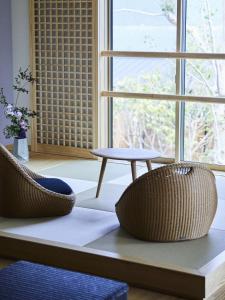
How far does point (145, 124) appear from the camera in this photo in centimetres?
704

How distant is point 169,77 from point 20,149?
166 centimetres

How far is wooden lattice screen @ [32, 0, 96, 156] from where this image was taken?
279 inches

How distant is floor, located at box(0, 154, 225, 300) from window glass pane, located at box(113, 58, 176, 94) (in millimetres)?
1075

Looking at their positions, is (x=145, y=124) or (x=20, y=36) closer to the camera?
(x=145, y=124)

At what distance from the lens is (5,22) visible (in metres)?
7.36

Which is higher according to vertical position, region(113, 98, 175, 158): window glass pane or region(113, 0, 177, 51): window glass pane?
region(113, 0, 177, 51): window glass pane

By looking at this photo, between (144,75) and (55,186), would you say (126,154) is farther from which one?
(144,75)

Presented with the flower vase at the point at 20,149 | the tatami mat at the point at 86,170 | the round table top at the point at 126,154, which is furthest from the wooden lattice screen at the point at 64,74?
the round table top at the point at 126,154

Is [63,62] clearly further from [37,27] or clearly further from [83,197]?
[83,197]

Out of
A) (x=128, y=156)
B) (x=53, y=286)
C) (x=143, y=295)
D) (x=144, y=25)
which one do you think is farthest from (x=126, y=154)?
(x=53, y=286)

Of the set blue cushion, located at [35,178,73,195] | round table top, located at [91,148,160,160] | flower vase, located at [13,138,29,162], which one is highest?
round table top, located at [91,148,160,160]

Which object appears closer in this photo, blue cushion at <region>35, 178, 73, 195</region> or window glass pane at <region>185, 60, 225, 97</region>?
blue cushion at <region>35, 178, 73, 195</region>

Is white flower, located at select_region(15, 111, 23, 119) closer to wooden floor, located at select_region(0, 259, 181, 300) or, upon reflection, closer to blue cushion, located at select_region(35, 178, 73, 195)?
blue cushion, located at select_region(35, 178, 73, 195)

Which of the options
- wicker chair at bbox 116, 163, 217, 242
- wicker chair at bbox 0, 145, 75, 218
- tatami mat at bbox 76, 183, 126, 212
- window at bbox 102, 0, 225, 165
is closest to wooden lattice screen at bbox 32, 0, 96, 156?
window at bbox 102, 0, 225, 165
